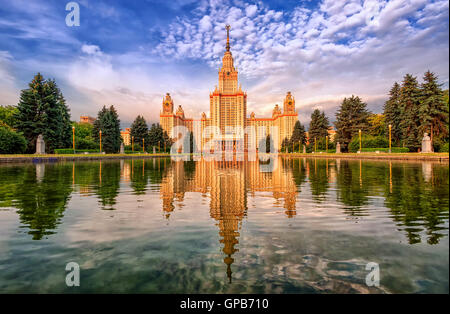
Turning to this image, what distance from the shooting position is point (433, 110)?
1516 inches

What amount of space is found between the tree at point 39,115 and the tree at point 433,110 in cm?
6137

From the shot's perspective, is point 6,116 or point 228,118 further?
point 228,118

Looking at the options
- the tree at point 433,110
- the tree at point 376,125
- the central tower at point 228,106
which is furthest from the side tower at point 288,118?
the tree at point 433,110

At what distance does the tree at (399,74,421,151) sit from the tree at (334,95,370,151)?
36.2 ft

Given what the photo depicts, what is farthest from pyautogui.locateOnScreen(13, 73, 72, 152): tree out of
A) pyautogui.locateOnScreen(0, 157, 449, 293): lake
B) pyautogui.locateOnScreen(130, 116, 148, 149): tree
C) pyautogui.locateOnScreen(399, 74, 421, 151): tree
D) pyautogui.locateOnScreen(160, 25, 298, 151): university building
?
pyautogui.locateOnScreen(160, 25, 298, 151): university building

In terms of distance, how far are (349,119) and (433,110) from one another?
21.5m

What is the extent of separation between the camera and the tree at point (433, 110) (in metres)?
38.7

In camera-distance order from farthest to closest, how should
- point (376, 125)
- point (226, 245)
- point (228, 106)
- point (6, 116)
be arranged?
point (228, 106) < point (376, 125) < point (6, 116) < point (226, 245)

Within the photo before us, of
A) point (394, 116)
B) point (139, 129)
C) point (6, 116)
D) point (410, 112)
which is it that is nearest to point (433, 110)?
point (410, 112)

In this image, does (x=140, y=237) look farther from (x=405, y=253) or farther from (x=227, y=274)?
(x=405, y=253)

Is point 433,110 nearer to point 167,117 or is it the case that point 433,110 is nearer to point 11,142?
point 11,142

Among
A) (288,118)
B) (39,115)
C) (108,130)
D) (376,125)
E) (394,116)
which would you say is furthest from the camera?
(288,118)
